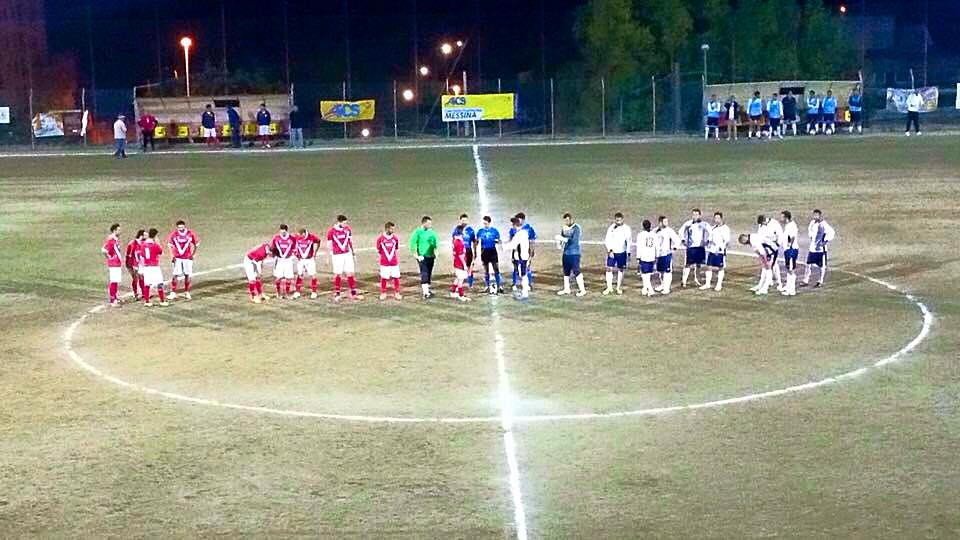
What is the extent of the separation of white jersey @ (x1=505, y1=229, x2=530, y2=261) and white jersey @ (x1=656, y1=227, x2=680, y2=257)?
2.46 m

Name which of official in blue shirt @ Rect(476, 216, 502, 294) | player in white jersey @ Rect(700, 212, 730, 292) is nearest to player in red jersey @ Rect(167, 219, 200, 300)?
official in blue shirt @ Rect(476, 216, 502, 294)

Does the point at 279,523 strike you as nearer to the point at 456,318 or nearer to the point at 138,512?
the point at 138,512

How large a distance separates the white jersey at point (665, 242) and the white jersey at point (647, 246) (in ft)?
0.27

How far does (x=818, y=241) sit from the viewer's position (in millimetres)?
22328

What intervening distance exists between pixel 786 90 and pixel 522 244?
3895cm

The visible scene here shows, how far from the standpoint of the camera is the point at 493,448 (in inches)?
526

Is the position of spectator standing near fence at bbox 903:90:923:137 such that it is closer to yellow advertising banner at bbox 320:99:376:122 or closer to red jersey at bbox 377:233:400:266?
yellow advertising banner at bbox 320:99:376:122

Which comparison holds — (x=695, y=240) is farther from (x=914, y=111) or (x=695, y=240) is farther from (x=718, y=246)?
(x=914, y=111)

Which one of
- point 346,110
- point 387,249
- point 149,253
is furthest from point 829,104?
point 149,253

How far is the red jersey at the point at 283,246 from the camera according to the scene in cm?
2233

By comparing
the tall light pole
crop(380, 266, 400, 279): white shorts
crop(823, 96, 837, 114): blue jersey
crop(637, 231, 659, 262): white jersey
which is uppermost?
the tall light pole

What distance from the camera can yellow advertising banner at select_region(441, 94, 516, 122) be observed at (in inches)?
2386

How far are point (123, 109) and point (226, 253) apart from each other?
3976cm

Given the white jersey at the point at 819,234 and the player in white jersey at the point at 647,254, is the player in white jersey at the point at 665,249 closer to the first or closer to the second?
the player in white jersey at the point at 647,254
